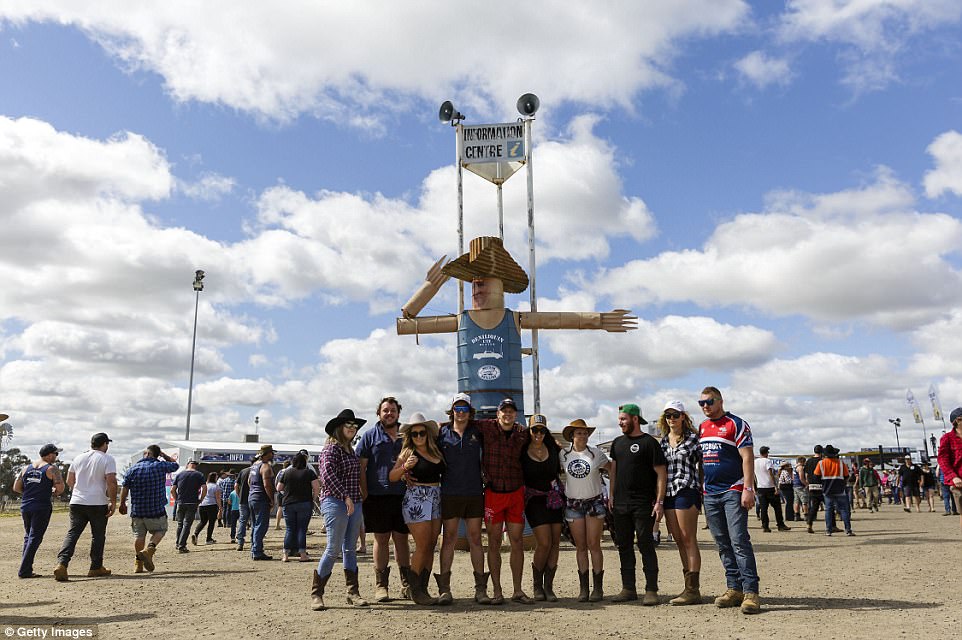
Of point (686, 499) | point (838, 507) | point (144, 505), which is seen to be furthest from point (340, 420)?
point (838, 507)

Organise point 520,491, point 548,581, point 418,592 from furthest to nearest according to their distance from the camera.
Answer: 1. point 548,581
2. point 520,491
3. point 418,592

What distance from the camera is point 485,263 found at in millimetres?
13219

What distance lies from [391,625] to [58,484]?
6226 millimetres

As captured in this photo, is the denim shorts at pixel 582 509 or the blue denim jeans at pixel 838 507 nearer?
the denim shorts at pixel 582 509

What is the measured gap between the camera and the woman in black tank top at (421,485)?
6.50m

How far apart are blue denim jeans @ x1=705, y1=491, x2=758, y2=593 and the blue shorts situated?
12 cm

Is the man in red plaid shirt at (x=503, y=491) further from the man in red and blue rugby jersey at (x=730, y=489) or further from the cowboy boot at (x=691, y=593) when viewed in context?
the man in red and blue rugby jersey at (x=730, y=489)

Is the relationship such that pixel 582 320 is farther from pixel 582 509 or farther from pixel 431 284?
pixel 582 509

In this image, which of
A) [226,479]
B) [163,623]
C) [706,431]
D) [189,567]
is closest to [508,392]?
[189,567]

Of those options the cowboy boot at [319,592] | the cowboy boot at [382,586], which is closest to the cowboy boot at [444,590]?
the cowboy boot at [382,586]

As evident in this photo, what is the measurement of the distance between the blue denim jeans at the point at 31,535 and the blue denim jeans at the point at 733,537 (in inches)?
316

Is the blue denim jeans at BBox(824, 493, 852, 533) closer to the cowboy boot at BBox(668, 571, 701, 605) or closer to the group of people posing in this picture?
the group of people posing

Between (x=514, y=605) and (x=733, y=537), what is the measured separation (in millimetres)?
2013

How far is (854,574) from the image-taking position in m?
8.20
